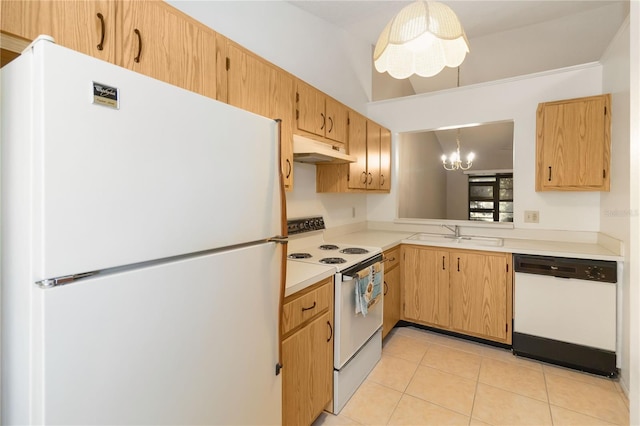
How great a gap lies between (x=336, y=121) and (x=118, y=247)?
212 centimetres

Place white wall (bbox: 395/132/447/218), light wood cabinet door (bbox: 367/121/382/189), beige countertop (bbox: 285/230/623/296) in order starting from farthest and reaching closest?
white wall (bbox: 395/132/447/218) < light wood cabinet door (bbox: 367/121/382/189) < beige countertop (bbox: 285/230/623/296)

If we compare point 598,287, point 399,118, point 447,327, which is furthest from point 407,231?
point 598,287

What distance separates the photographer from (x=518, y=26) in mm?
3047

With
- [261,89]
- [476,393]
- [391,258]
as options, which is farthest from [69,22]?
[476,393]

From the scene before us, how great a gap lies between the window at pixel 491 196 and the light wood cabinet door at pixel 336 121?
291 cm

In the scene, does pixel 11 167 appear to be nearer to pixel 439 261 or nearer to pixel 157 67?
pixel 157 67

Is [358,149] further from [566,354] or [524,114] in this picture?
[566,354]

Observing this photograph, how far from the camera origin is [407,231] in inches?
140

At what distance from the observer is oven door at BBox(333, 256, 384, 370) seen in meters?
1.83

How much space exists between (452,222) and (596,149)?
134 centimetres

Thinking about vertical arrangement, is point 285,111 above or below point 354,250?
above

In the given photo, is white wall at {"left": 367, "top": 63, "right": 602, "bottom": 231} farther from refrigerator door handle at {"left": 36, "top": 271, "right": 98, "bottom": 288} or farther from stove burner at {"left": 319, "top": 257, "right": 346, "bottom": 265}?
refrigerator door handle at {"left": 36, "top": 271, "right": 98, "bottom": 288}

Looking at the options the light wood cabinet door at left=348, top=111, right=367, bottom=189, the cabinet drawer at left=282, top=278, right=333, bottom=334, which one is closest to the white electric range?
the cabinet drawer at left=282, top=278, right=333, bottom=334

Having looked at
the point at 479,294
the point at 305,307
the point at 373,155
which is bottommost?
the point at 479,294
